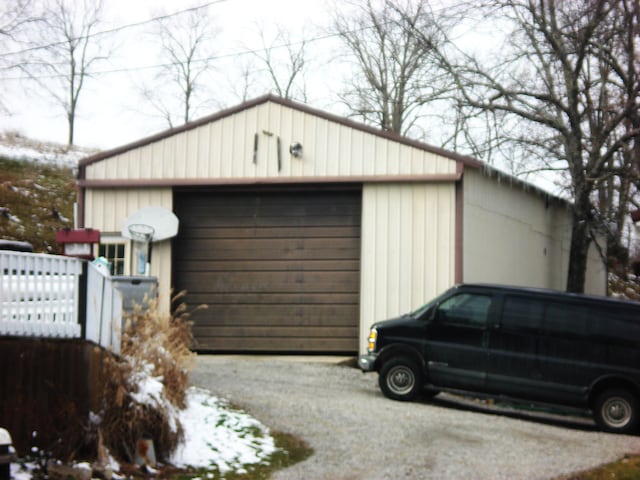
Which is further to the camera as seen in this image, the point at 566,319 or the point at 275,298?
the point at 275,298

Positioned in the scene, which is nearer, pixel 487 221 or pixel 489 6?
pixel 487 221

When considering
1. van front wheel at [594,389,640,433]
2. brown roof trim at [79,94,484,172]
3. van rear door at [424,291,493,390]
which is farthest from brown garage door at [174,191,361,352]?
van front wheel at [594,389,640,433]

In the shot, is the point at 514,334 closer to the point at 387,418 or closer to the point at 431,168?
the point at 387,418

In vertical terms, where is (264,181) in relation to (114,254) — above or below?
above

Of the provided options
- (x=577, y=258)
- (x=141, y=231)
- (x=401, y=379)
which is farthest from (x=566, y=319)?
(x=577, y=258)

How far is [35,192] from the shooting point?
3388 cm

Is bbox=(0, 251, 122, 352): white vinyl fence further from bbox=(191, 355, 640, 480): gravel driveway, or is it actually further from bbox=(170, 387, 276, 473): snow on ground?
bbox=(191, 355, 640, 480): gravel driveway

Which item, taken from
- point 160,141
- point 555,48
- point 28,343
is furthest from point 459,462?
point 555,48

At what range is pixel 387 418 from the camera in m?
11.4

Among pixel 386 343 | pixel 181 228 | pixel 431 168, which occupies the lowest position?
pixel 386 343

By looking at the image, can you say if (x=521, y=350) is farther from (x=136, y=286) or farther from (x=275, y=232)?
(x=275, y=232)

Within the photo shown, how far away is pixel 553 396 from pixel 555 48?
10336 mm

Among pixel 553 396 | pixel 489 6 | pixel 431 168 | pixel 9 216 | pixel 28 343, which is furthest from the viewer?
pixel 9 216

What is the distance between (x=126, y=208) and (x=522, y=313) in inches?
329
